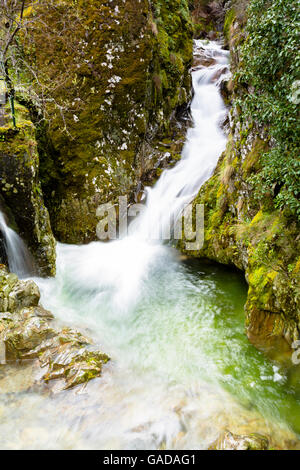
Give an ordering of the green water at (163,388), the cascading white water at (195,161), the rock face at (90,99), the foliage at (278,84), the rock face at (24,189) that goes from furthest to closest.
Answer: the cascading white water at (195,161) → the rock face at (90,99) → the rock face at (24,189) → the foliage at (278,84) → the green water at (163,388)

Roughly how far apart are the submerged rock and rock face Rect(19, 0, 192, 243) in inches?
264

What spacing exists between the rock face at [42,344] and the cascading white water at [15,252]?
1087mm

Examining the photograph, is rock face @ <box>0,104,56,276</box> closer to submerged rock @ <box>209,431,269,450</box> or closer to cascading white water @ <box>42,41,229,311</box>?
cascading white water @ <box>42,41,229,311</box>

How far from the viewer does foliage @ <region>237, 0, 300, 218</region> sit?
153 inches

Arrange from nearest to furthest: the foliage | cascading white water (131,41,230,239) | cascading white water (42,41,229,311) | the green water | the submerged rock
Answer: the submerged rock
the green water
the foliage
cascading white water (42,41,229,311)
cascading white water (131,41,230,239)

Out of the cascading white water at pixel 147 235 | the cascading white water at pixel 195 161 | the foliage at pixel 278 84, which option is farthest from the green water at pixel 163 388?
the cascading white water at pixel 195 161

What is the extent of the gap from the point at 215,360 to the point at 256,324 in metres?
0.97

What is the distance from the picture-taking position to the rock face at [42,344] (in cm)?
418

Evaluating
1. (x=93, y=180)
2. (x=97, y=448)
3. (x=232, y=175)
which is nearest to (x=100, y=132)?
(x=93, y=180)

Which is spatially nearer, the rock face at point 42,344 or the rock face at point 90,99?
the rock face at point 42,344

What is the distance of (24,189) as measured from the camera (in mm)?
6133

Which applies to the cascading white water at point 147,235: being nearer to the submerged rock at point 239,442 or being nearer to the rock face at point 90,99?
the rock face at point 90,99

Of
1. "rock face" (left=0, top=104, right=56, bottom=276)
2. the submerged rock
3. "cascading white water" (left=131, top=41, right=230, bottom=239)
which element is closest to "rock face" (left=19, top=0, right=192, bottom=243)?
"cascading white water" (left=131, top=41, right=230, bottom=239)

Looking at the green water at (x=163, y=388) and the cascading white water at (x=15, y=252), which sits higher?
the cascading white water at (x=15, y=252)
